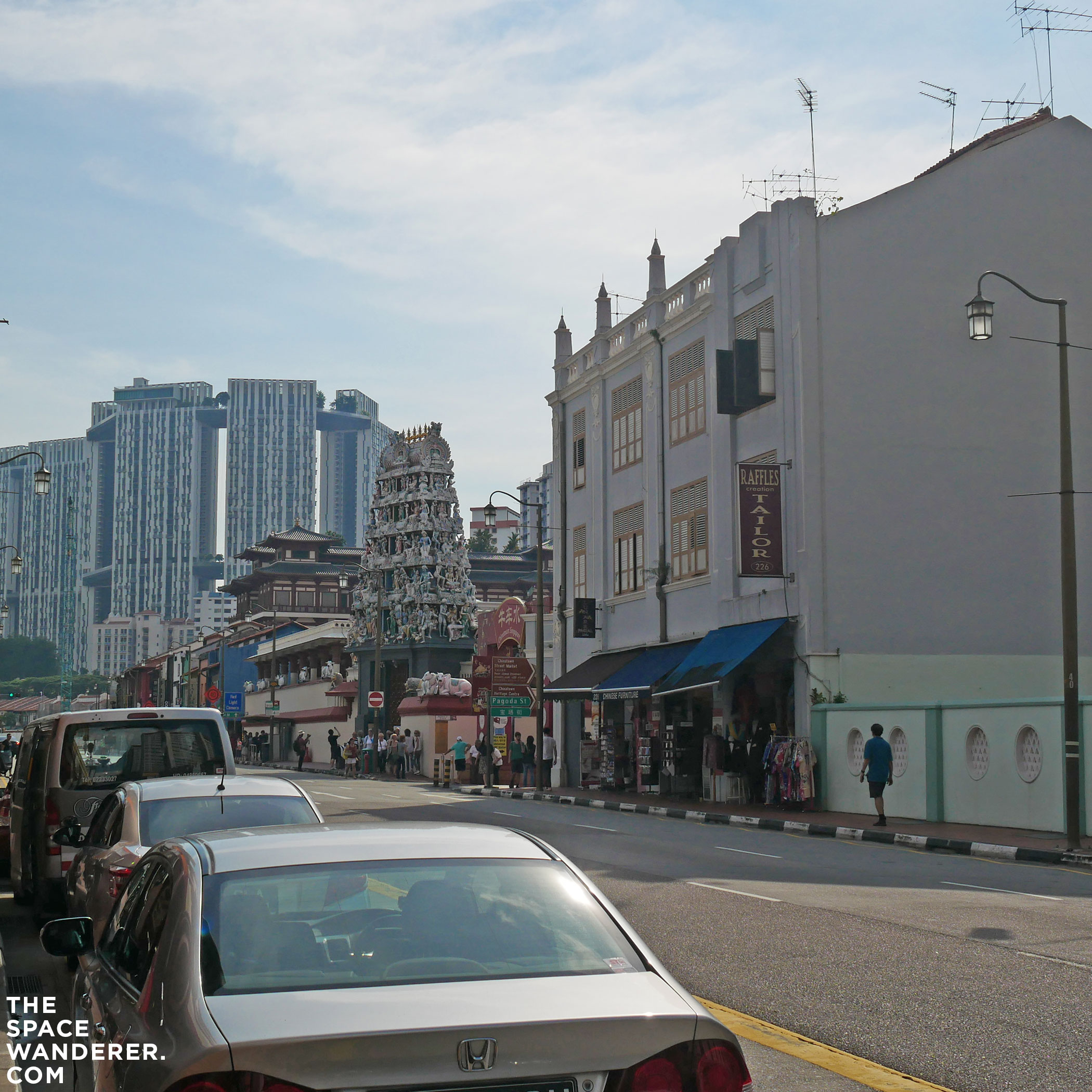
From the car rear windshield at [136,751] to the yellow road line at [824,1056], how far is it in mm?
6350

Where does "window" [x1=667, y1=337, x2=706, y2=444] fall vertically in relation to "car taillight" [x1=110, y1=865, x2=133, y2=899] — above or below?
above

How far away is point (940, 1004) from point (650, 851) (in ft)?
35.4

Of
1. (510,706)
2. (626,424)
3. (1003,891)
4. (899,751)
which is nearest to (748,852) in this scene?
(1003,891)

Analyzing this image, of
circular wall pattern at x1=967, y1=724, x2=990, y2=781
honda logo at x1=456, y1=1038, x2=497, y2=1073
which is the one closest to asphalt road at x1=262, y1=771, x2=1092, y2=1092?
honda logo at x1=456, y1=1038, x2=497, y2=1073

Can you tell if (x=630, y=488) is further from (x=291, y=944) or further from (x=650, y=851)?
(x=291, y=944)

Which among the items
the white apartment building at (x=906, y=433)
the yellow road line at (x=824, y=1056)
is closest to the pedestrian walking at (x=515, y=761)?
the white apartment building at (x=906, y=433)

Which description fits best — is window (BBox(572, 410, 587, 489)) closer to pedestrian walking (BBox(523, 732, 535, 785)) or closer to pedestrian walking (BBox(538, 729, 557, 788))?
pedestrian walking (BBox(538, 729, 557, 788))

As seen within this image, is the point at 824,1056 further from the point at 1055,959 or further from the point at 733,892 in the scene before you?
the point at 733,892

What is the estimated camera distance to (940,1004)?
27.4 feet

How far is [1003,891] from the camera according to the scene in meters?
14.6

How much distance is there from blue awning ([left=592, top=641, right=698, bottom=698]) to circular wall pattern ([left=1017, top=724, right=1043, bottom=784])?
1162 centimetres

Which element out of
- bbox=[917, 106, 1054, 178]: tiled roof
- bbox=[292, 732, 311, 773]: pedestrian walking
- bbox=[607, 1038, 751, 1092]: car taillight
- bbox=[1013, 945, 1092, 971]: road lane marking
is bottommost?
bbox=[292, 732, 311, 773]: pedestrian walking

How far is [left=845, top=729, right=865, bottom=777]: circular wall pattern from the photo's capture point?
27.3 metres

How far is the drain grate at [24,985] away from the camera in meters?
9.10
